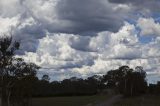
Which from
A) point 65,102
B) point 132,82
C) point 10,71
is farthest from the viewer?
point 132,82

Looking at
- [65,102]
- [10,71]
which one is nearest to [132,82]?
[65,102]

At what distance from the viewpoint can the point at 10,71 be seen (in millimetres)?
58625

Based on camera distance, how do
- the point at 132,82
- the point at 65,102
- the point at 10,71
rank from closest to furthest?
the point at 10,71 → the point at 65,102 → the point at 132,82

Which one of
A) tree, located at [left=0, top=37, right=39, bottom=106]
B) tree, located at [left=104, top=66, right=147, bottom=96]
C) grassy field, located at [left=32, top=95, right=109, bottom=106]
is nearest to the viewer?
tree, located at [left=0, top=37, right=39, bottom=106]

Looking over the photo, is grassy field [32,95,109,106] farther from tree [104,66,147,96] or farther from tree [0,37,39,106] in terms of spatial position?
tree [104,66,147,96]

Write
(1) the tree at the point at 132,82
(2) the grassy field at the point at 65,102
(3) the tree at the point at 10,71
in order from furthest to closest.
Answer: (1) the tree at the point at 132,82, (2) the grassy field at the point at 65,102, (3) the tree at the point at 10,71

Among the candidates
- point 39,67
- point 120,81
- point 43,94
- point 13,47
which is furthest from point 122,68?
point 13,47

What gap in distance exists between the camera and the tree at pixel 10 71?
4309 centimetres

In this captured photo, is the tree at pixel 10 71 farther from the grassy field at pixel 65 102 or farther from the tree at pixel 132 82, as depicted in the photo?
the tree at pixel 132 82

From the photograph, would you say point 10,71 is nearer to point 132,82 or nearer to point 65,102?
point 65,102

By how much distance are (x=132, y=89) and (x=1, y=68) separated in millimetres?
133847

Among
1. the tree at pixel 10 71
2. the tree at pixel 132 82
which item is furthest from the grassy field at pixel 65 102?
the tree at pixel 132 82

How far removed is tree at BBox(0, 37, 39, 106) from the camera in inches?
1697

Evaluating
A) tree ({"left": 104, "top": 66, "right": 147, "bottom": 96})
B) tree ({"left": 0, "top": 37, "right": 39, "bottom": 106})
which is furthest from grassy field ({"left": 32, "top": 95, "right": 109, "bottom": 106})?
tree ({"left": 104, "top": 66, "right": 147, "bottom": 96})
